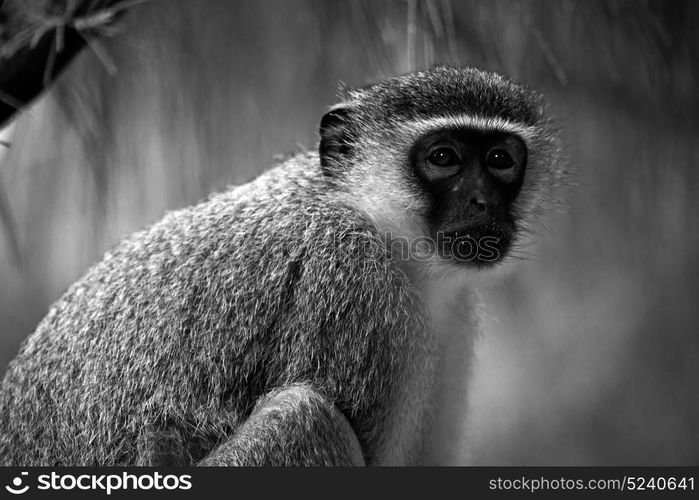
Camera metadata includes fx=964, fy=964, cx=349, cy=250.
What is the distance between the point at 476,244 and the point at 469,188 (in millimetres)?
225

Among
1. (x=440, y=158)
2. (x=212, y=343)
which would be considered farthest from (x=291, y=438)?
(x=440, y=158)

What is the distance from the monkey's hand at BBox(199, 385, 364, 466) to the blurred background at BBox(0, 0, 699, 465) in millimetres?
→ 1244

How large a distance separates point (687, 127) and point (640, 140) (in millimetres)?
239

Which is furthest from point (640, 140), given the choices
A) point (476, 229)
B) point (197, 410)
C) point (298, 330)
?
point (197, 410)

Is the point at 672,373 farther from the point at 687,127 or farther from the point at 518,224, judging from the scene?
the point at 518,224

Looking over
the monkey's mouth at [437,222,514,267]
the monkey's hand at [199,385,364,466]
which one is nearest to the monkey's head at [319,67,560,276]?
the monkey's mouth at [437,222,514,267]

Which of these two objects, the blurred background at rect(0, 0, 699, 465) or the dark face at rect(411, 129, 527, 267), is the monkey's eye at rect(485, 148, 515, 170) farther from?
the blurred background at rect(0, 0, 699, 465)

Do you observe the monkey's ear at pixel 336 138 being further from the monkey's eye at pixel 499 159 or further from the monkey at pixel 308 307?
the monkey's eye at pixel 499 159

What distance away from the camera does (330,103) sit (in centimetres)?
513

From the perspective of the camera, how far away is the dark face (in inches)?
148

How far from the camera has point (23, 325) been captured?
6359 mm

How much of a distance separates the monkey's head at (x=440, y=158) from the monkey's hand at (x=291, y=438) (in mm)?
846

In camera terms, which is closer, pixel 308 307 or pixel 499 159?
pixel 308 307

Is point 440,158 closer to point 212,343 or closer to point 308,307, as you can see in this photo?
point 308,307
